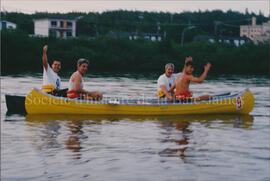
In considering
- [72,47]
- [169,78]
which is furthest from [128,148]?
[72,47]

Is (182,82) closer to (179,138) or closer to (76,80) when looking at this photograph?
(179,138)

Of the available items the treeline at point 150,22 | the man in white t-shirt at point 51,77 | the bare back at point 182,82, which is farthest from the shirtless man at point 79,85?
the treeline at point 150,22

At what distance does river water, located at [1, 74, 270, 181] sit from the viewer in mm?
7555

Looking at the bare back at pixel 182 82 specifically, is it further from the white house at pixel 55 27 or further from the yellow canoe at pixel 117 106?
the white house at pixel 55 27

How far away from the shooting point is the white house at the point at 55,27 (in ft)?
301

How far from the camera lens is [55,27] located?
93.1 meters

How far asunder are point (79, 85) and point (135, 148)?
17.4 ft

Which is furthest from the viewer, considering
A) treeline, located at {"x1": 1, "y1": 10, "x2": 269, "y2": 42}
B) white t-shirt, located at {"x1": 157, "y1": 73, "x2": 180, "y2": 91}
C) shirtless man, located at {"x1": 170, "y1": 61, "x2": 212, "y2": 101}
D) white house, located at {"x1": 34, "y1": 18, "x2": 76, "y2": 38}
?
treeline, located at {"x1": 1, "y1": 10, "x2": 269, "y2": 42}

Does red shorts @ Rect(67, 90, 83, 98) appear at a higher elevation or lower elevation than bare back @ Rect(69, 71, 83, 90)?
lower

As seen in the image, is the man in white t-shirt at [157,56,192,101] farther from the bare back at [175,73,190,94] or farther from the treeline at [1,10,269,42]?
the treeline at [1,10,269,42]

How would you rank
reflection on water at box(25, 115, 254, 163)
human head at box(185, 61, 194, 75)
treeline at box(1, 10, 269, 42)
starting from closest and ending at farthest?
reflection on water at box(25, 115, 254, 163)
human head at box(185, 61, 194, 75)
treeline at box(1, 10, 269, 42)

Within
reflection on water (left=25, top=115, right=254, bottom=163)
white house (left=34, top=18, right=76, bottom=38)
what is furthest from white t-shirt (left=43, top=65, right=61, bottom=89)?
white house (left=34, top=18, right=76, bottom=38)

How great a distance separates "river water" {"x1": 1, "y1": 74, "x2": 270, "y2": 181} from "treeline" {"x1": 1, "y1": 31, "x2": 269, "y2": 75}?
41659 millimetres

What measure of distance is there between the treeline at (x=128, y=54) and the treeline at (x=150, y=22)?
59.0 feet
